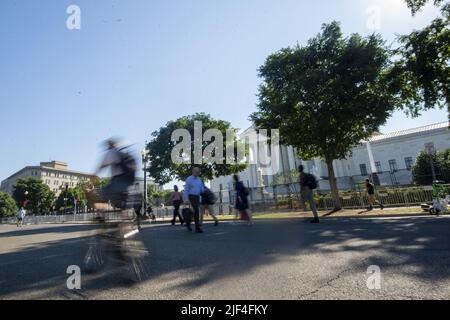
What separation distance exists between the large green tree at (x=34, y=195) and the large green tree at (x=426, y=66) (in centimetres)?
9561

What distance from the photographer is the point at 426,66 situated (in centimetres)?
1636

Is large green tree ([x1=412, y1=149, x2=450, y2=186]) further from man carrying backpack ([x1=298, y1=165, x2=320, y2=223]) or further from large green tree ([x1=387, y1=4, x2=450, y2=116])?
man carrying backpack ([x1=298, y1=165, x2=320, y2=223])

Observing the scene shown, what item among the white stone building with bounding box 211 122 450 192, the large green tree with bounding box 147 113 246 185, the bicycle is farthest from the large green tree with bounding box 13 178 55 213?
the bicycle

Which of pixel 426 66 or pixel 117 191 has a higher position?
pixel 426 66

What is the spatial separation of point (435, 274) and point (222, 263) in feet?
9.16

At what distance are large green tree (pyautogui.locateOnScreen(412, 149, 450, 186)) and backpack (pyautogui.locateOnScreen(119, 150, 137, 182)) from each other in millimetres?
33786

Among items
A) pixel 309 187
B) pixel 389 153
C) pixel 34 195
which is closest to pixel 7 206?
pixel 34 195

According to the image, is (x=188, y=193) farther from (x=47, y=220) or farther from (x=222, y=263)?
(x=47, y=220)

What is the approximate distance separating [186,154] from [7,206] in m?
76.0

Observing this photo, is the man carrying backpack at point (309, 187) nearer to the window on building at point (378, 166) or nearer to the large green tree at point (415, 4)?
the large green tree at point (415, 4)

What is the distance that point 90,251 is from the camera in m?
4.72

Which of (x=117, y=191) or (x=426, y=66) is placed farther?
(x=426, y=66)

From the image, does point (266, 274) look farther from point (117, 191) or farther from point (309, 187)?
point (309, 187)

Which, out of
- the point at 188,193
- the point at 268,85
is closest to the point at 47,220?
the point at 268,85
